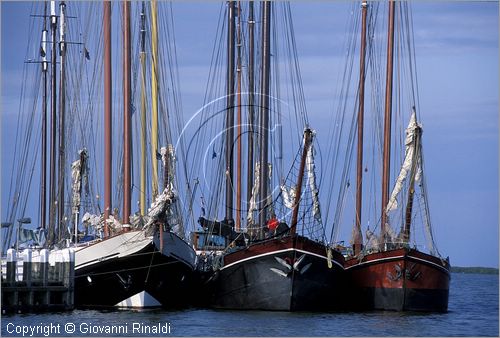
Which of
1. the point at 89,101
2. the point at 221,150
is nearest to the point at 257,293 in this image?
the point at 221,150

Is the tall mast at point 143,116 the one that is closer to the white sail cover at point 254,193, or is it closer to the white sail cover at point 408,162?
the white sail cover at point 254,193

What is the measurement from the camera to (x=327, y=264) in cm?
6206

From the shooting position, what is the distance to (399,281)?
6253cm

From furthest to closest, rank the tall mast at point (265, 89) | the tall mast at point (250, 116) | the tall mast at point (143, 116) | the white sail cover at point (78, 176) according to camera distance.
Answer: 1. the tall mast at point (250, 116)
2. the white sail cover at point (78, 176)
3. the tall mast at point (143, 116)
4. the tall mast at point (265, 89)

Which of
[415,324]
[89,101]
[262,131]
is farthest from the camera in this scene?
[89,101]

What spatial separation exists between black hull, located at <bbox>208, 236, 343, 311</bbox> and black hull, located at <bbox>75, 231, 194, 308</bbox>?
2556 mm

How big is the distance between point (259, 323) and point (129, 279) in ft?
27.9

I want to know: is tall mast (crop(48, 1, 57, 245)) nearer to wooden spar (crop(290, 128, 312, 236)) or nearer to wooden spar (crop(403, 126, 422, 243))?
wooden spar (crop(290, 128, 312, 236))

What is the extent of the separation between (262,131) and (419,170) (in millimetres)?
9265

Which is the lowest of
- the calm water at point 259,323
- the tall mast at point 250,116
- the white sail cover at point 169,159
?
the calm water at point 259,323

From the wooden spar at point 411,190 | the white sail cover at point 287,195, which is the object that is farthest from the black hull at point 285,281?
the white sail cover at point 287,195

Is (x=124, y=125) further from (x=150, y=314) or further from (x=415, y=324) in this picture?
(x=415, y=324)

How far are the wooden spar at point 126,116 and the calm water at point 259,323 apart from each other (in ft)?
16.6

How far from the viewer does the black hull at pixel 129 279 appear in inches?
2483
